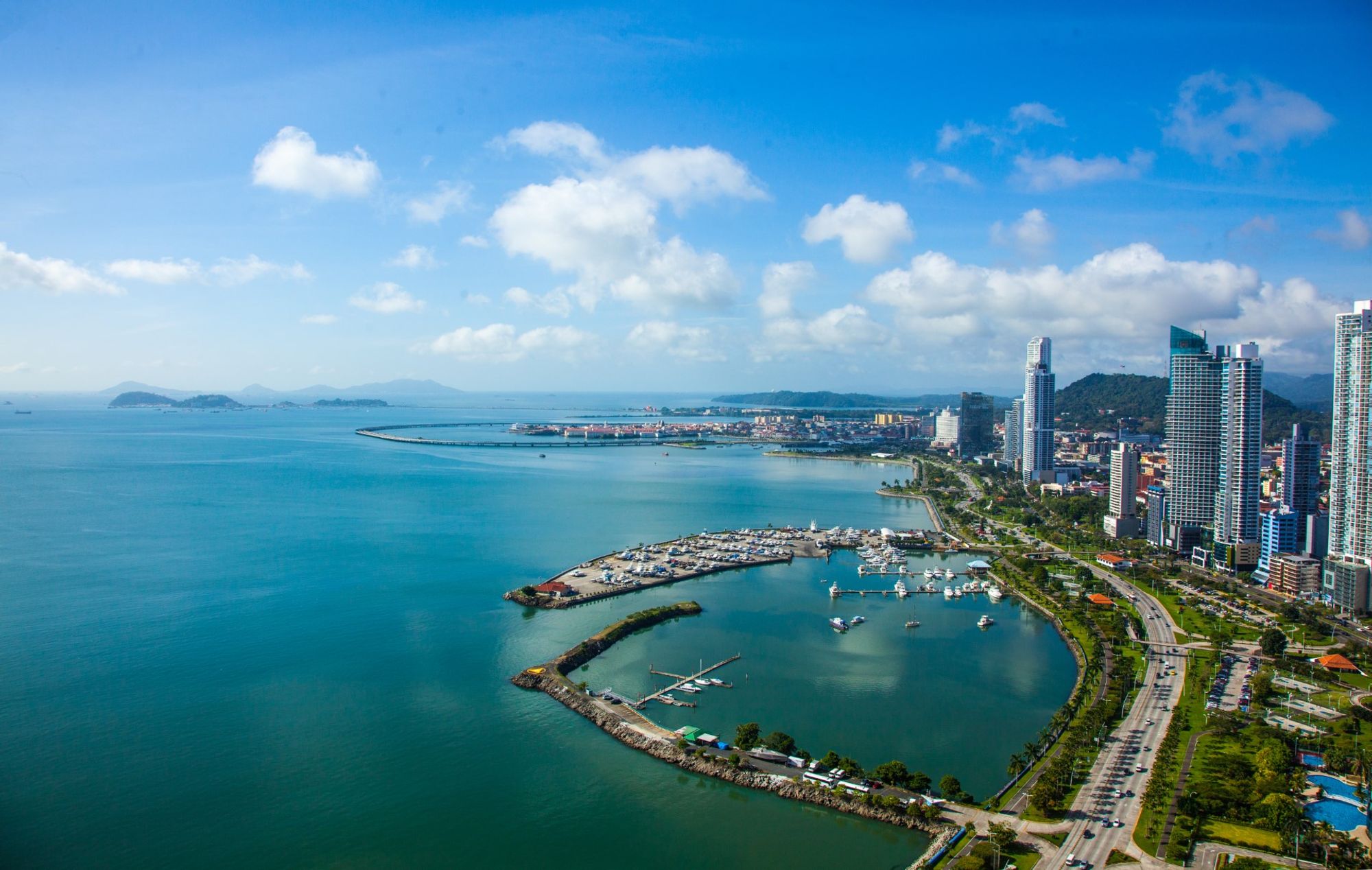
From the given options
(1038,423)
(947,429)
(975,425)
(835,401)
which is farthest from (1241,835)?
(835,401)

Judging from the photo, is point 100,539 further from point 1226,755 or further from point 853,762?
point 1226,755

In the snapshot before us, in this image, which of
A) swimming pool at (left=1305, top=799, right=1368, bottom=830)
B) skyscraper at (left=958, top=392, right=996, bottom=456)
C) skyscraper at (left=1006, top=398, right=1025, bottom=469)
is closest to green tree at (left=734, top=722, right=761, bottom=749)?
swimming pool at (left=1305, top=799, right=1368, bottom=830)

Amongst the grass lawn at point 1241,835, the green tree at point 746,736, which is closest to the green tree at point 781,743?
the green tree at point 746,736

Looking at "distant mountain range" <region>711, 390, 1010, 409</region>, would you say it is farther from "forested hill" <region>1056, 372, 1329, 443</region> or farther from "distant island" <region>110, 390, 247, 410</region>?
"distant island" <region>110, 390, 247, 410</region>

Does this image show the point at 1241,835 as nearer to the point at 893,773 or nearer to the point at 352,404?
the point at 893,773

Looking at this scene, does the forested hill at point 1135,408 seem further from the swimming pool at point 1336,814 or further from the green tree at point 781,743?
the green tree at point 781,743

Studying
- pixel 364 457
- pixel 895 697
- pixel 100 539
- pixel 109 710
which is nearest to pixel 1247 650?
pixel 895 697
